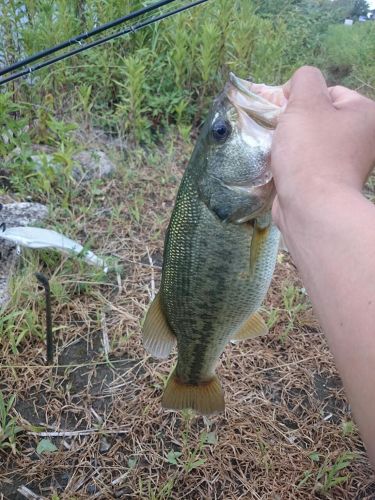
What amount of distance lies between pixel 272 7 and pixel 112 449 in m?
6.16

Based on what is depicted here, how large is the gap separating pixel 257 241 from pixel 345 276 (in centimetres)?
56

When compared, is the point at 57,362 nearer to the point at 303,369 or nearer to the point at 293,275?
the point at 303,369

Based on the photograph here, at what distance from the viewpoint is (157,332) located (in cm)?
176

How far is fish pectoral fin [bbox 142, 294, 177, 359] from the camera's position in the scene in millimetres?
1746

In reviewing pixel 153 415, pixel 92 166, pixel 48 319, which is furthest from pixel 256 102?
pixel 92 166

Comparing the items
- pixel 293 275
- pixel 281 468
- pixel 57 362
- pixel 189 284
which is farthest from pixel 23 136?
pixel 281 468

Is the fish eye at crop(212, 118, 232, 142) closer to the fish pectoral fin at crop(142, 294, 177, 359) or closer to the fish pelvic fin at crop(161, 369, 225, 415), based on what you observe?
the fish pectoral fin at crop(142, 294, 177, 359)

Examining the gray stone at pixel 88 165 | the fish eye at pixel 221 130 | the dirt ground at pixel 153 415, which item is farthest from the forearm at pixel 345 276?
the gray stone at pixel 88 165

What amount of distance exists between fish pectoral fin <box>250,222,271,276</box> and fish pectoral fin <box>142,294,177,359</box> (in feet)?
1.36

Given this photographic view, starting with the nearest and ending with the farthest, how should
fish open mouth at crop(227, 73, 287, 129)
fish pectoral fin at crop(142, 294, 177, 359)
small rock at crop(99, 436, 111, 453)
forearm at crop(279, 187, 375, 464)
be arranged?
forearm at crop(279, 187, 375, 464), fish open mouth at crop(227, 73, 287, 129), fish pectoral fin at crop(142, 294, 177, 359), small rock at crop(99, 436, 111, 453)

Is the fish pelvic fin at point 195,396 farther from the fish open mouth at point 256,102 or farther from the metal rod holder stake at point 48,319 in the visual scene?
the fish open mouth at point 256,102

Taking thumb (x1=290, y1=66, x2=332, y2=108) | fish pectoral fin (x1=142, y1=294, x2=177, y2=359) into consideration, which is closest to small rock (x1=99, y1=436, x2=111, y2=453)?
fish pectoral fin (x1=142, y1=294, x2=177, y2=359)

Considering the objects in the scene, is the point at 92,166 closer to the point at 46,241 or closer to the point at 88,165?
the point at 88,165

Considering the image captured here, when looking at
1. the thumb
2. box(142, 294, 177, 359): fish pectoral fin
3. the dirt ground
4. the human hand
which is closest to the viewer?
the human hand
